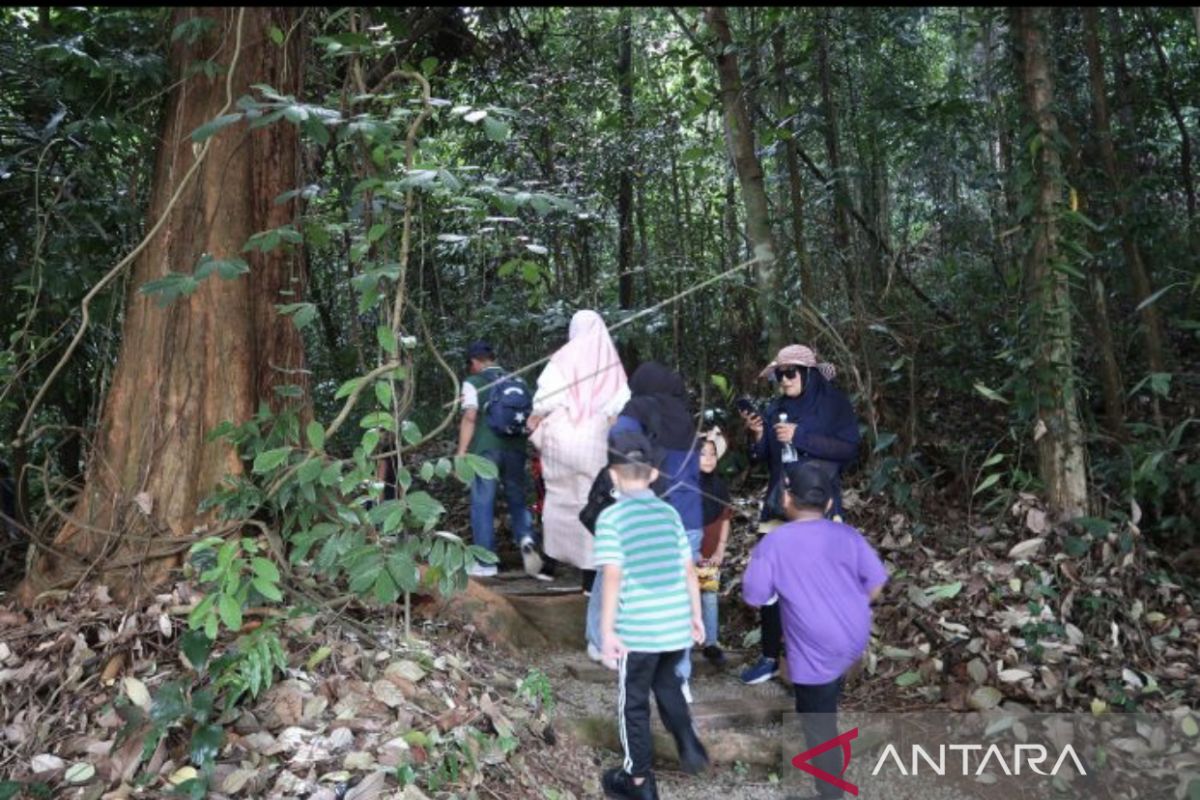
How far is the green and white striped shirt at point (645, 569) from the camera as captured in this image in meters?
4.08

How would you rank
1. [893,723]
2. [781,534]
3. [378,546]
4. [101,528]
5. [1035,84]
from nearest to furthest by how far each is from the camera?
[378,546] → [781,534] → [101,528] → [893,723] → [1035,84]

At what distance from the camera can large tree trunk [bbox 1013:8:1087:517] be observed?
19.5 ft

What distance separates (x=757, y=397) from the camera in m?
9.21

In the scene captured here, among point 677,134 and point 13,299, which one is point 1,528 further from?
point 677,134

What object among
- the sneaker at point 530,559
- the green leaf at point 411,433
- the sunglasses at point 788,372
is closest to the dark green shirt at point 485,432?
the sneaker at point 530,559

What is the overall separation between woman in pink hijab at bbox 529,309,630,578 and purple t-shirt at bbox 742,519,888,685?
5.57 ft

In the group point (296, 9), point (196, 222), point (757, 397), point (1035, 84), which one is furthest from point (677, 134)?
point (196, 222)

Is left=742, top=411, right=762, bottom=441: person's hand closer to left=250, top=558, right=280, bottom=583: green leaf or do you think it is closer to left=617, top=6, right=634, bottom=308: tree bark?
left=250, top=558, right=280, bottom=583: green leaf

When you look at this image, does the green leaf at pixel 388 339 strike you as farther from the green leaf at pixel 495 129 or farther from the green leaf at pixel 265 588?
the green leaf at pixel 265 588

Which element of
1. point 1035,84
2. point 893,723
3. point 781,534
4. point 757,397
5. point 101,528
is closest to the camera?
point 781,534

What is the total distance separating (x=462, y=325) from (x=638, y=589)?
711 centimetres

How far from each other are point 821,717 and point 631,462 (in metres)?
1.42

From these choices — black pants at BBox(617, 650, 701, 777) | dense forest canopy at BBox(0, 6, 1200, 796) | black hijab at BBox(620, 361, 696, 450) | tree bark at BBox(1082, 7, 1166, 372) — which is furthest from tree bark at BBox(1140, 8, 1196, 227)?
black pants at BBox(617, 650, 701, 777)

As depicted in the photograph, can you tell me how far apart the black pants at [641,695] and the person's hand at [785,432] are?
1643mm
